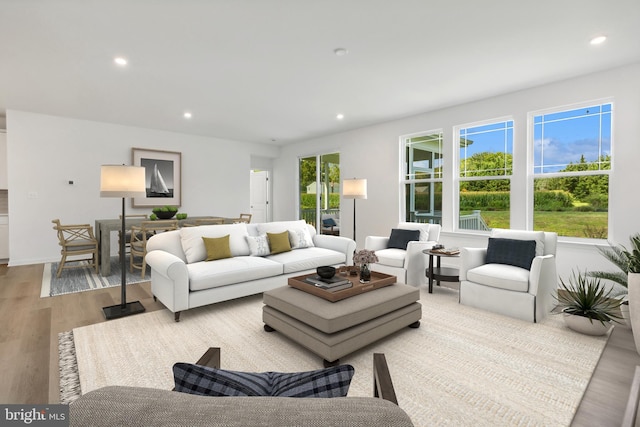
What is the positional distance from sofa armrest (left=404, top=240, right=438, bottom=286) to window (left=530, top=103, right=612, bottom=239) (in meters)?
1.67

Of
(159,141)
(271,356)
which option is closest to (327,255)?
(271,356)

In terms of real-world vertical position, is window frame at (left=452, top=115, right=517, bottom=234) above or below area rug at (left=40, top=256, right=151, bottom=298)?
above

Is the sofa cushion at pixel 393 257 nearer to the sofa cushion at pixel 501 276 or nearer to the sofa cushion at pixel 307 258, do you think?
the sofa cushion at pixel 307 258

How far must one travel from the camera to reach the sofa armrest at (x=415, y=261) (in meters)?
4.14

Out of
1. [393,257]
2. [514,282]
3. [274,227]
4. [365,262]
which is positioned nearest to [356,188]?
[393,257]

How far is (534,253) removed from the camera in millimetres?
3354

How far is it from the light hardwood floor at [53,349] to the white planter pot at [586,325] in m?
0.10

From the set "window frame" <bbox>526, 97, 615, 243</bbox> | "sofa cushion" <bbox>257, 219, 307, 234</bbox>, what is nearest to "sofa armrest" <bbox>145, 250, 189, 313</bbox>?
"sofa cushion" <bbox>257, 219, 307, 234</bbox>

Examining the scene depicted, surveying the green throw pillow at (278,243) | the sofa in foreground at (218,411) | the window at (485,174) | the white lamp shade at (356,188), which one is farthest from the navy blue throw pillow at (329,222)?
the sofa in foreground at (218,411)

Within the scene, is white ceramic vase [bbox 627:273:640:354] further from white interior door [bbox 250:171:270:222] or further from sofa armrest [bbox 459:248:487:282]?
white interior door [bbox 250:171:270:222]

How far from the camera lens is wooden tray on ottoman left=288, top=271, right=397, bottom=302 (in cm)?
257

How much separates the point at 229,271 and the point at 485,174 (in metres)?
4.05

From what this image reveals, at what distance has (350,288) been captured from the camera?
2.70 meters

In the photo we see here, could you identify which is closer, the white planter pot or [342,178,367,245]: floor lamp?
the white planter pot
